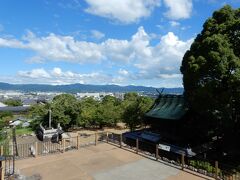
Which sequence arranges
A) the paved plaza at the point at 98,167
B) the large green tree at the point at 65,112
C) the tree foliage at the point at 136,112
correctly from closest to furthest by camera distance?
1. the paved plaza at the point at 98,167
2. the tree foliage at the point at 136,112
3. the large green tree at the point at 65,112

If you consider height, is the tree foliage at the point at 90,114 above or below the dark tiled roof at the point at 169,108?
below

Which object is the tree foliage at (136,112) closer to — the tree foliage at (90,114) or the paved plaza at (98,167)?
the tree foliage at (90,114)

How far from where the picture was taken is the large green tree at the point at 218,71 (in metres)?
15.3

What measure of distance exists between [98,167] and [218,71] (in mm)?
8509

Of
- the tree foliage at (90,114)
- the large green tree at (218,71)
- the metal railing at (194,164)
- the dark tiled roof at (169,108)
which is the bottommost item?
the metal railing at (194,164)

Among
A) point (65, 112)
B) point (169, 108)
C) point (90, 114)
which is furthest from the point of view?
point (90, 114)

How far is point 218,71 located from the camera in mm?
15367

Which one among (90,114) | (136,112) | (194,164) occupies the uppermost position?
(136,112)

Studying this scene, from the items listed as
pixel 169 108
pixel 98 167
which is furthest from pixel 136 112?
pixel 98 167

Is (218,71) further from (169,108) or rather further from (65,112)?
(65,112)

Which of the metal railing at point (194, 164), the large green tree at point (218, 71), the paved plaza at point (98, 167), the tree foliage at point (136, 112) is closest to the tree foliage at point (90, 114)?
the tree foliage at point (136, 112)

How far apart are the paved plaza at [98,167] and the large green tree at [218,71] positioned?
4793 millimetres

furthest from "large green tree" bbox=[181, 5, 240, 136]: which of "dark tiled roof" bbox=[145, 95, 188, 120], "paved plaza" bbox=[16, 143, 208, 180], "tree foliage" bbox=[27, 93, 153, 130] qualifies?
"tree foliage" bbox=[27, 93, 153, 130]

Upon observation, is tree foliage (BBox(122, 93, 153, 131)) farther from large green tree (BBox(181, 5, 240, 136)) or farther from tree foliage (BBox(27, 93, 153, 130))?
large green tree (BBox(181, 5, 240, 136))
